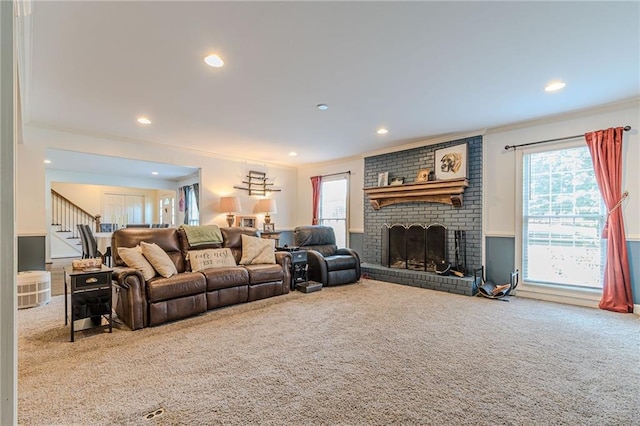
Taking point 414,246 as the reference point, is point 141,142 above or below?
above

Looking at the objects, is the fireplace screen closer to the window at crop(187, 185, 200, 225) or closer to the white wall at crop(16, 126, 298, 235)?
the white wall at crop(16, 126, 298, 235)

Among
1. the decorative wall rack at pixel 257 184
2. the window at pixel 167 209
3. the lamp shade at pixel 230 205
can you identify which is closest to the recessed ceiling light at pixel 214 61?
the lamp shade at pixel 230 205

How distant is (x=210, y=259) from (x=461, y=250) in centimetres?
390

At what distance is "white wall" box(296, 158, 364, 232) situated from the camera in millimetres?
6625

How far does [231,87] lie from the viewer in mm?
3217

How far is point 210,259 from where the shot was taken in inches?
156

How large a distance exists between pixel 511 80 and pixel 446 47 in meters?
1.09

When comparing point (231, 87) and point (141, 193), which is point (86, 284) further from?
point (141, 193)

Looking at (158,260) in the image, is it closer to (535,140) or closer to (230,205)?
(230,205)

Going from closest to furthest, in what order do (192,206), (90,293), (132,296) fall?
(90,293) < (132,296) < (192,206)

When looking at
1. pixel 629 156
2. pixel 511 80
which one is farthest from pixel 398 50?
pixel 629 156

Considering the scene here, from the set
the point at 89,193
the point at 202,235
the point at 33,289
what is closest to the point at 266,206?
the point at 202,235

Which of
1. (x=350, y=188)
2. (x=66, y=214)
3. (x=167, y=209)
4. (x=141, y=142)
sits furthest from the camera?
(x=167, y=209)

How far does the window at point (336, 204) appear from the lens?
6898mm
